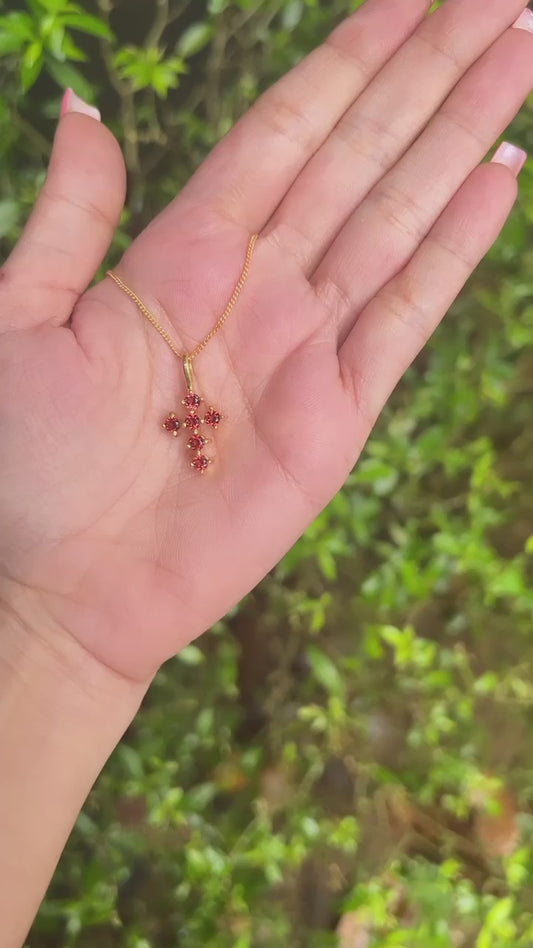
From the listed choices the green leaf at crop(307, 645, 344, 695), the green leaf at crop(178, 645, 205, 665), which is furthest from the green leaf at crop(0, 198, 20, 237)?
the green leaf at crop(307, 645, 344, 695)

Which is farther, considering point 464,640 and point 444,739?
point 464,640

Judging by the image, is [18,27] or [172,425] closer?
[18,27]

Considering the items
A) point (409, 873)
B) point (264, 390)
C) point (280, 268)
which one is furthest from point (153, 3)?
point (409, 873)

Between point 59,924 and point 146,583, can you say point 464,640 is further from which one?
point 59,924

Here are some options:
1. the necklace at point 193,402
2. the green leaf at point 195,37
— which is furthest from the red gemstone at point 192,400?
the green leaf at point 195,37

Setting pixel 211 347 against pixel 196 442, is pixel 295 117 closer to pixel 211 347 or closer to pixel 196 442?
pixel 211 347

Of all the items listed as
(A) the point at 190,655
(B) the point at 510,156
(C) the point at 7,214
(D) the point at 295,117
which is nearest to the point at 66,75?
(C) the point at 7,214

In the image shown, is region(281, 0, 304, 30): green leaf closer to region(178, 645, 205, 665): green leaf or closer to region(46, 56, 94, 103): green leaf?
region(46, 56, 94, 103): green leaf
